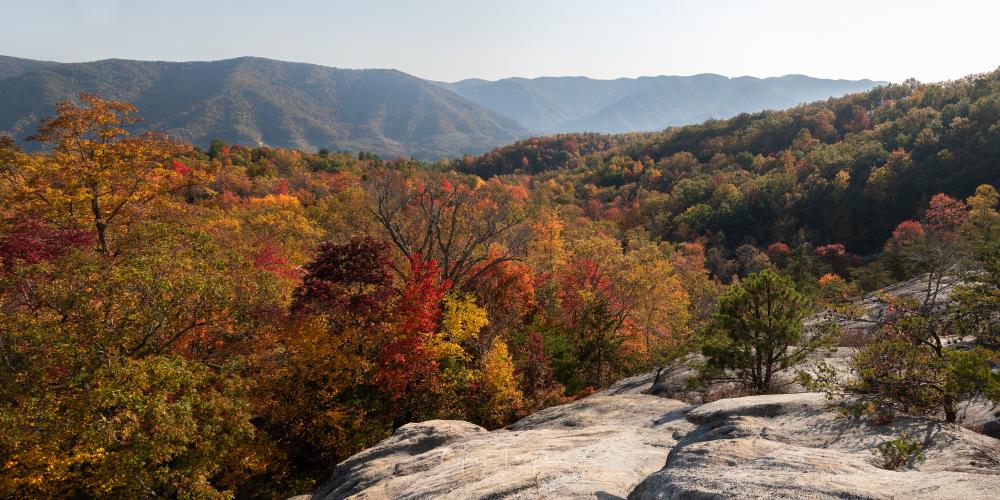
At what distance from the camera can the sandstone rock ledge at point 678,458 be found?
8.73 meters

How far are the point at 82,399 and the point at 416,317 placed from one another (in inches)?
539

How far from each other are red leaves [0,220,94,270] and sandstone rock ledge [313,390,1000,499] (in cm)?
1797

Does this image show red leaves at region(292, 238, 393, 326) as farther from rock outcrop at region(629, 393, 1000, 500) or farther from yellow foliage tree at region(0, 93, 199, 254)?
rock outcrop at region(629, 393, 1000, 500)

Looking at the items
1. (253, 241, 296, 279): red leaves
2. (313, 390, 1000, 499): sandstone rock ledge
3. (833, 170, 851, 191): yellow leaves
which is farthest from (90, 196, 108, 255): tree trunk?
(833, 170, 851, 191): yellow leaves

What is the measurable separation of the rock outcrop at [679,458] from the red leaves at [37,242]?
1790 centimetres

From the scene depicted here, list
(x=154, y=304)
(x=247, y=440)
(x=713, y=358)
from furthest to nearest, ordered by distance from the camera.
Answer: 1. (x=247, y=440)
2. (x=713, y=358)
3. (x=154, y=304)

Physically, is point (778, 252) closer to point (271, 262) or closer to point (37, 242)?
point (271, 262)

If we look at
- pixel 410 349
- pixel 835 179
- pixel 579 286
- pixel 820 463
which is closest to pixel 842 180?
pixel 835 179

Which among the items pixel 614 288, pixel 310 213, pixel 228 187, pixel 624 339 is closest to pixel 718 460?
pixel 624 339

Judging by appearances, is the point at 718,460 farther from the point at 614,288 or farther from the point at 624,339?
the point at 614,288

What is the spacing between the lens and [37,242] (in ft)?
75.7

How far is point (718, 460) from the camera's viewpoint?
33.7 ft

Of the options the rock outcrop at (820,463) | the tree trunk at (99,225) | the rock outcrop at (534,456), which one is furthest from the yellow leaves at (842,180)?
the tree trunk at (99,225)

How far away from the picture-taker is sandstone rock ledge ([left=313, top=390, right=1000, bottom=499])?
344 inches
